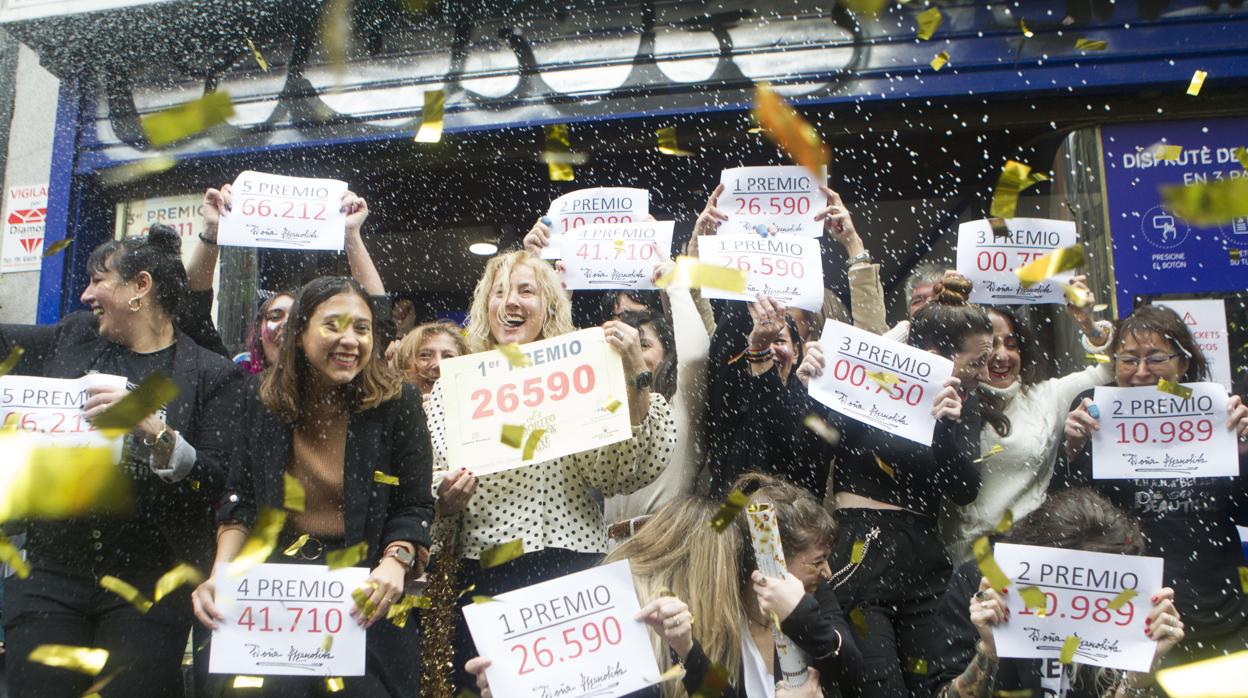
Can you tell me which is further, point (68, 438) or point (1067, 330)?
point (1067, 330)

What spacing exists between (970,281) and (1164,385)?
0.80m

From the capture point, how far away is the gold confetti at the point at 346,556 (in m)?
2.79

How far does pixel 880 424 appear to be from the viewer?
10.7 feet

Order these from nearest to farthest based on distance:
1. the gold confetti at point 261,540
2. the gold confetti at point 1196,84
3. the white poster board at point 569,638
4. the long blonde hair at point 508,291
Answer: the white poster board at point 569,638 → the gold confetti at point 261,540 → the long blonde hair at point 508,291 → the gold confetti at point 1196,84

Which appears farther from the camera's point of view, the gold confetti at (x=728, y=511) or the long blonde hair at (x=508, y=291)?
the long blonde hair at (x=508, y=291)

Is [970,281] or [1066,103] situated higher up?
[1066,103]

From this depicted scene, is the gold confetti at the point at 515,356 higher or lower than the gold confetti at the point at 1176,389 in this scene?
higher

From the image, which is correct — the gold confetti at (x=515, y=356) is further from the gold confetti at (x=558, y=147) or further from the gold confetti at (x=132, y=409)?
the gold confetti at (x=558, y=147)

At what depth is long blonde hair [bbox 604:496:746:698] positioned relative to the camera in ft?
8.68

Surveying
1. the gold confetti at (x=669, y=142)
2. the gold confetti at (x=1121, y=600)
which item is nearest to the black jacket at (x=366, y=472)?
the gold confetti at (x=1121, y=600)

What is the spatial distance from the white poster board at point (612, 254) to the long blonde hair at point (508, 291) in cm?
40

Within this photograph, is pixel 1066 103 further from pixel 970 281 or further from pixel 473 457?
pixel 473 457

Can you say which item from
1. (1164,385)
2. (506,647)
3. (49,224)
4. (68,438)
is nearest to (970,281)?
(1164,385)

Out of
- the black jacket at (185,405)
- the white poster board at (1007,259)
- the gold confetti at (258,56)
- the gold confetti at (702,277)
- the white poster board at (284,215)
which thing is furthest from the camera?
the gold confetti at (258,56)
